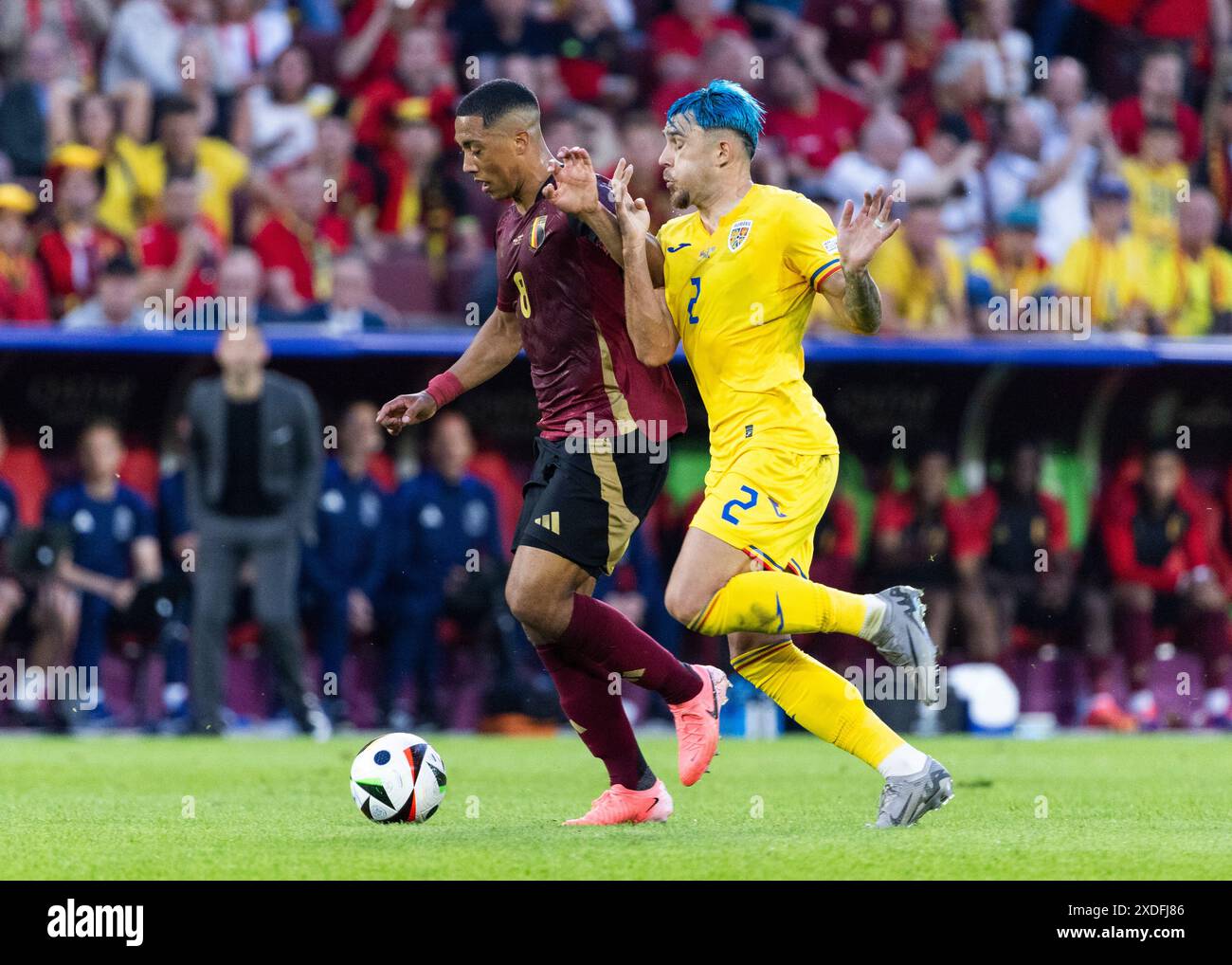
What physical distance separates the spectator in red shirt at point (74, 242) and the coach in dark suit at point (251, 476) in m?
1.01

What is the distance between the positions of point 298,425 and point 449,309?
1296 millimetres

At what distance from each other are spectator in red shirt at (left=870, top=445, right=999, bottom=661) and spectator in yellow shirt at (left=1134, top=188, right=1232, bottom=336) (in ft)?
6.18

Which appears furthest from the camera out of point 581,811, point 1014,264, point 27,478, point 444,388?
point 1014,264

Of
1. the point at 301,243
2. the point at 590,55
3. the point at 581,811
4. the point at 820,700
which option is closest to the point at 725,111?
the point at 820,700

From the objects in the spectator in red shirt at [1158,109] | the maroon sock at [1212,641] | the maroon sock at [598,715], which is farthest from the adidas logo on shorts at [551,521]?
the spectator in red shirt at [1158,109]

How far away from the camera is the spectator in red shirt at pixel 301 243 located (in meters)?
13.0

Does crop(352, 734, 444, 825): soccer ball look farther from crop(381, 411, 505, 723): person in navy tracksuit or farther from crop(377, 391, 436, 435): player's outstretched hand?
crop(381, 411, 505, 723): person in navy tracksuit

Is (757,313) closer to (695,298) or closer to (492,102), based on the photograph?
(695,298)

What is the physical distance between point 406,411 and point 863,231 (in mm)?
1728

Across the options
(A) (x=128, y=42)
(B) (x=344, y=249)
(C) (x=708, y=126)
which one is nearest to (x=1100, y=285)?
(B) (x=344, y=249)

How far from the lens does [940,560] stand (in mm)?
12969

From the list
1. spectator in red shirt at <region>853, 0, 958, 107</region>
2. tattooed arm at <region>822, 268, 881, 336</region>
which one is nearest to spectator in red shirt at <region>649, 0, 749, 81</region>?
spectator in red shirt at <region>853, 0, 958, 107</region>

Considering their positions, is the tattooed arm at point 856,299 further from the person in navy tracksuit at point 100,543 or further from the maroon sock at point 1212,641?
the maroon sock at point 1212,641

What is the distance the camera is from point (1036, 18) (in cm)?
1658
